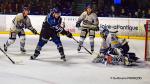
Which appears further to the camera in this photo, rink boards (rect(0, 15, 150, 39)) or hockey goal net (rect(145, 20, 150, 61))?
rink boards (rect(0, 15, 150, 39))

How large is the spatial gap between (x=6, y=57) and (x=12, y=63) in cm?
92

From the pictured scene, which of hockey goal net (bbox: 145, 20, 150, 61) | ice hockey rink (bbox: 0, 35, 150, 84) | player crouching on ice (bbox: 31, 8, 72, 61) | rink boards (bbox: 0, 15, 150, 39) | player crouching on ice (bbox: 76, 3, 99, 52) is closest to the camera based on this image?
ice hockey rink (bbox: 0, 35, 150, 84)

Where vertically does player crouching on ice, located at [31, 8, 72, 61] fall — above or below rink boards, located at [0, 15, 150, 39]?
above

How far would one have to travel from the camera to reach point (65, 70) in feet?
30.2

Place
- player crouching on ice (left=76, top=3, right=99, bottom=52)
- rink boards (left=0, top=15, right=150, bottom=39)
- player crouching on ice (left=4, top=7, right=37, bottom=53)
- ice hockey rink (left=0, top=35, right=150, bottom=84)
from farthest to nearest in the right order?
rink boards (left=0, top=15, right=150, bottom=39)
player crouching on ice (left=76, top=3, right=99, bottom=52)
player crouching on ice (left=4, top=7, right=37, bottom=53)
ice hockey rink (left=0, top=35, right=150, bottom=84)

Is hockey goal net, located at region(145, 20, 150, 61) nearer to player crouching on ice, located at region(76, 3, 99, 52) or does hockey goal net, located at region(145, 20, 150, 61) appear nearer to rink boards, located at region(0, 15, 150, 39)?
player crouching on ice, located at region(76, 3, 99, 52)

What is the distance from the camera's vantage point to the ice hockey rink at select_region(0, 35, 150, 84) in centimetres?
815

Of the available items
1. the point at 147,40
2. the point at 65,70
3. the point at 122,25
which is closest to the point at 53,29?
the point at 65,70

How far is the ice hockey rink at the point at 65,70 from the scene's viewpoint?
8.15 meters

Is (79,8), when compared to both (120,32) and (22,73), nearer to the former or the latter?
(120,32)

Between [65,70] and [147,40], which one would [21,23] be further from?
[147,40]

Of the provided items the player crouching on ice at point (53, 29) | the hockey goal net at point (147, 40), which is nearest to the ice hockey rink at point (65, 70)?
the hockey goal net at point (147, 40)

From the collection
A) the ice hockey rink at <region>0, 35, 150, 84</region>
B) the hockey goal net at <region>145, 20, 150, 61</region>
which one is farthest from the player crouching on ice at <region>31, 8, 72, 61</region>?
the hockey goal net at <region>145, 20, 150, 61</region>

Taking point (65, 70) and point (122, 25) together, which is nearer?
point (65, 70)
